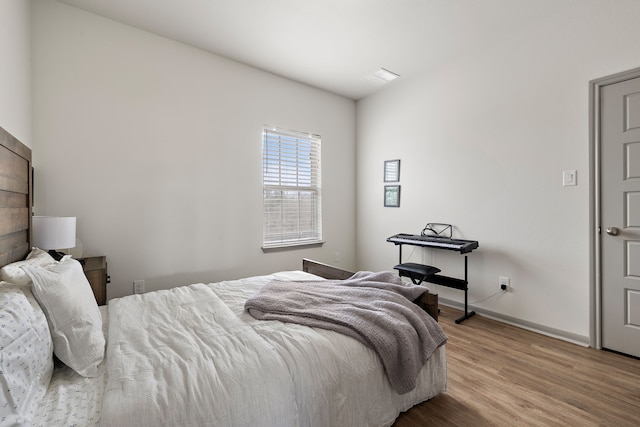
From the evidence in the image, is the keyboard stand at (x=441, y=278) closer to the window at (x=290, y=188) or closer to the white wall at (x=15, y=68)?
the window at (x=290, y=188)

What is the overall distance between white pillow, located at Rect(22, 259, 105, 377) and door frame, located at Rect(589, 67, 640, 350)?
3355 millimetres

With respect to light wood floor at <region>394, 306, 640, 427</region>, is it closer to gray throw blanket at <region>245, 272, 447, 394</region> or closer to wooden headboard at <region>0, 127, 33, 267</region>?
gray throw blanket at <region>245, 272, 447, 394</region>

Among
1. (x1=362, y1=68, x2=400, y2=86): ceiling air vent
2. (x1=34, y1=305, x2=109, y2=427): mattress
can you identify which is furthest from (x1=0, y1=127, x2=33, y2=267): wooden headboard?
(x1=362, y1=68, x2=400, y2=86): ceiling air vent

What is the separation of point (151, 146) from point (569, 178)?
3.80 meters

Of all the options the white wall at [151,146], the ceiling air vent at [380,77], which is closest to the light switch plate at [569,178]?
the ceiling air vent at [380,77]

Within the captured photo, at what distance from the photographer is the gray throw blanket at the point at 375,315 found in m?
1.41

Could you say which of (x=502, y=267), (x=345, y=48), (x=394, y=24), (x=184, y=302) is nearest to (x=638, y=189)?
(x=502, y=267)

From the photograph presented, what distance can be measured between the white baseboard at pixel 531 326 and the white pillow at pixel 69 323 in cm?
325

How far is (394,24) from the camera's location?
102 inches

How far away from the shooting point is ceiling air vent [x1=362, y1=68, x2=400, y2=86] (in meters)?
3.44

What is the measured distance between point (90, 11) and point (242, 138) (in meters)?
1.62

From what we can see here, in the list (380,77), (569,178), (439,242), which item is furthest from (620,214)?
(380,77)

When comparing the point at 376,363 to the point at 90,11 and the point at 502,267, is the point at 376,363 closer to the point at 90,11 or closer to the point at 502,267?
the point at 502,267

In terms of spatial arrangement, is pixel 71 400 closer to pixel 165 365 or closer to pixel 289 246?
pixel 165 365
